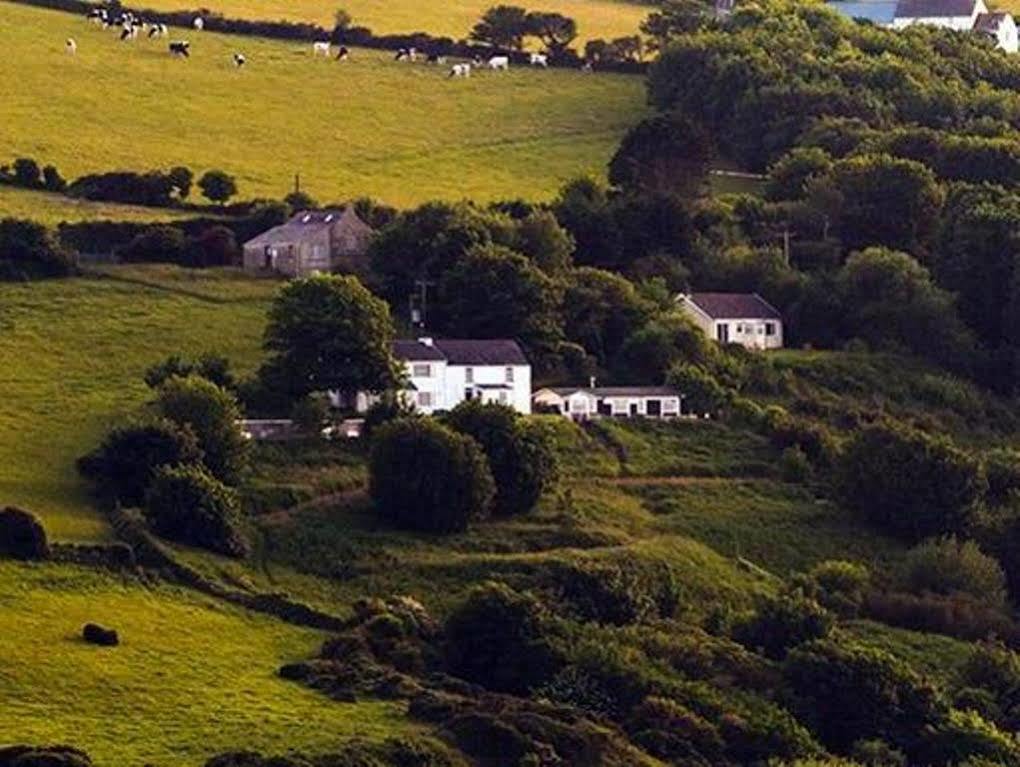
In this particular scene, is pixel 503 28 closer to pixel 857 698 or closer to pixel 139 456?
pixel 139 456

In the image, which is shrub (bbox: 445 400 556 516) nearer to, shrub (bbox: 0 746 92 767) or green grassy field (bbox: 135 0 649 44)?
shrub (bbox: 0 746 92 767)

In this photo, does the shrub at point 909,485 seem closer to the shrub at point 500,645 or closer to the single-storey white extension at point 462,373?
the single-storey white extension at point 462,373

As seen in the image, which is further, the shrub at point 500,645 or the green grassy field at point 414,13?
the green grassy field at point 414,13

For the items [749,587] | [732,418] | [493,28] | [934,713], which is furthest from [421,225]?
[493,28]

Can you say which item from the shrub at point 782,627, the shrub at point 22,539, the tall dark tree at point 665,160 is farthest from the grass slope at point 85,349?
the tall dark tree at point 665,160

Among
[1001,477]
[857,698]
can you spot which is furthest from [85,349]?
[857,698]

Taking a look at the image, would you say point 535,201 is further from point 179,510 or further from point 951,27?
point 951,27
